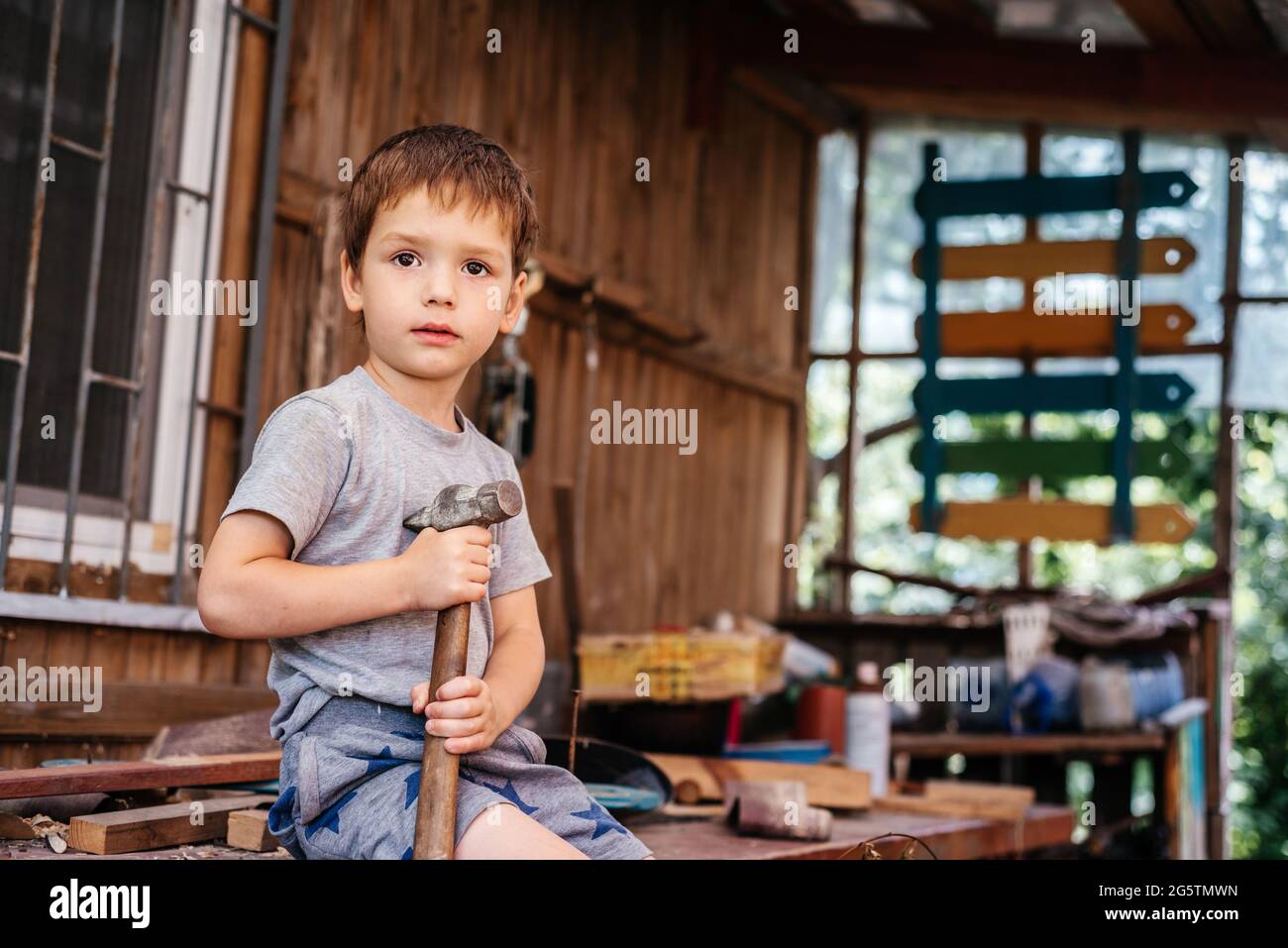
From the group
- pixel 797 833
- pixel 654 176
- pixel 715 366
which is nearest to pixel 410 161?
pixel 797 833

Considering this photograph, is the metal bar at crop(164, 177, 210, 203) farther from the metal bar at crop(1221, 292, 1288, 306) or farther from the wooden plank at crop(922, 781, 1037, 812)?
the metal bar at crop(1221, 292, 1288, 306)

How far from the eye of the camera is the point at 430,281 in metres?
1.94

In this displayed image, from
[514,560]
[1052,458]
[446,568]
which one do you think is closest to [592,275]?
[1052,458]

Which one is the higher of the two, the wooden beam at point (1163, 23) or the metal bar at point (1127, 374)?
the wooden beam at point (1163, 23)

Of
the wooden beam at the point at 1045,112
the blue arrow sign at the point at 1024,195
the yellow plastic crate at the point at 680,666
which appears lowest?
the yellow plastic crate at the point at 680,666

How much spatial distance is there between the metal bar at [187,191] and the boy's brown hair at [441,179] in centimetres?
243

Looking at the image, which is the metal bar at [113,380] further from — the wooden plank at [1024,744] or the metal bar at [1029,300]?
the metal bar at [1029,300]

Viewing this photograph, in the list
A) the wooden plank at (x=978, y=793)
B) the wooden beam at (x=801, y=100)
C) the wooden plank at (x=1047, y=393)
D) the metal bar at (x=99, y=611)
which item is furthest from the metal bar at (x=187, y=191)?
the wooden plank at (x=1047, y=393)

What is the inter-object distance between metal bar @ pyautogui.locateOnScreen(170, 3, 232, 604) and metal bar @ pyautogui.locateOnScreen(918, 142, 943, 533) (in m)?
4.74

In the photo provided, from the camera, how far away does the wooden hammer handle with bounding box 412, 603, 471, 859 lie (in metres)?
1.70

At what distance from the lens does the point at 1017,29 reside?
831cm

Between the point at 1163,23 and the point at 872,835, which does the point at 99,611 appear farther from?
the point at 1163,23

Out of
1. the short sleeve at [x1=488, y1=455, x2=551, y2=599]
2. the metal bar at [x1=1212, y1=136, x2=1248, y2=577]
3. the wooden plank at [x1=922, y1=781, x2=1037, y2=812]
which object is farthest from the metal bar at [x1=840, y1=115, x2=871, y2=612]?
the short sleeve at [x1=488, y1=455, x2=551, y2=599]

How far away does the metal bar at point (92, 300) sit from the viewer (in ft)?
12.7
